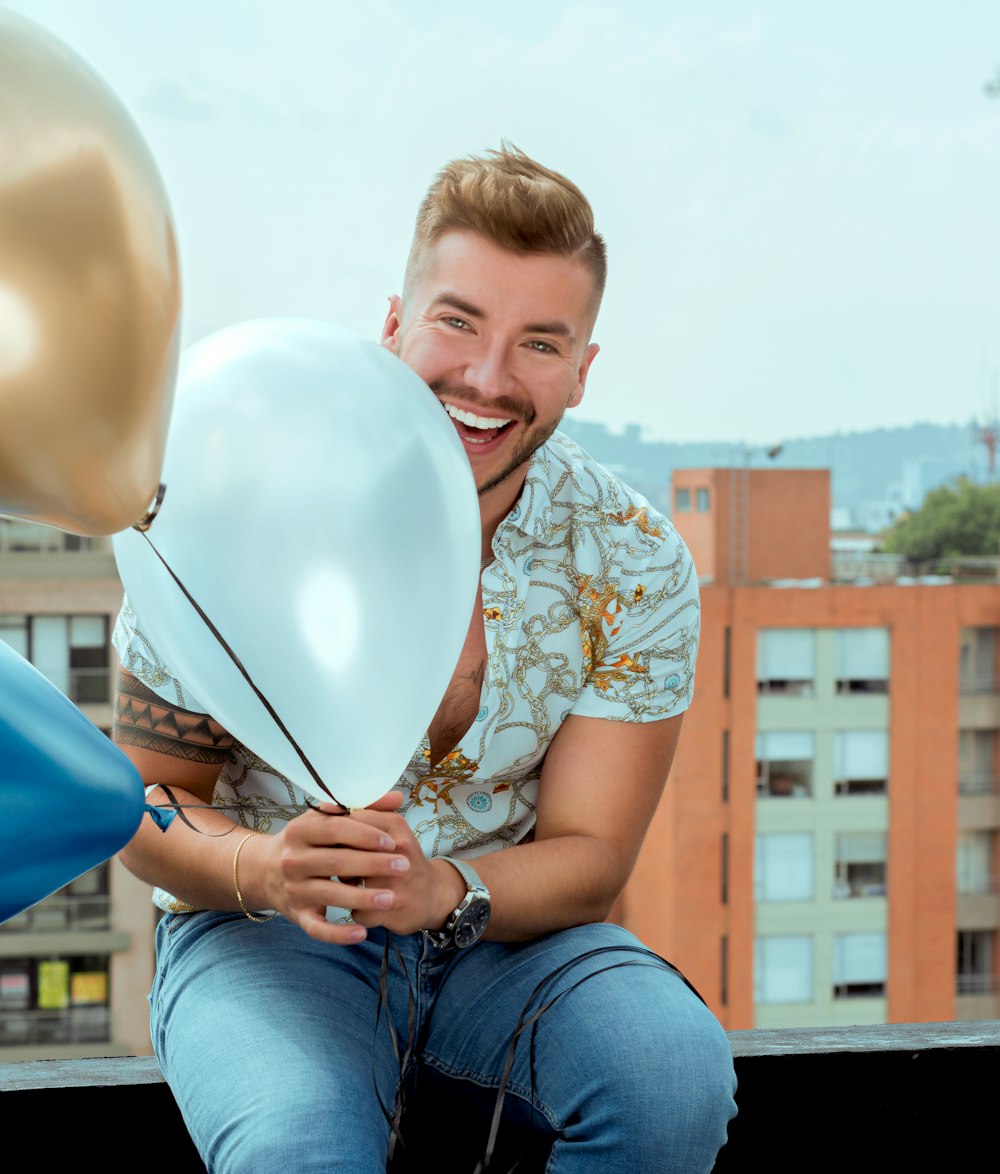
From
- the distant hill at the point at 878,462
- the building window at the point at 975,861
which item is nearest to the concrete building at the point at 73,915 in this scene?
the distant hill at the point at 878,462

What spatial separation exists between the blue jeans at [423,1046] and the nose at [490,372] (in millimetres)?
392

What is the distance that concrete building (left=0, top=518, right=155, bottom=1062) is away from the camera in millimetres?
9102

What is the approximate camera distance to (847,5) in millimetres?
17031

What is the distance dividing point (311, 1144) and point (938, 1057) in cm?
71

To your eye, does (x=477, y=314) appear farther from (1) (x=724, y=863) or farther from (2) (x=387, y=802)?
(1) (x=724, y=863)

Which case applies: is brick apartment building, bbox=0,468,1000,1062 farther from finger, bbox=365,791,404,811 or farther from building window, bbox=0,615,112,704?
finger, bbox=365,791,404,811

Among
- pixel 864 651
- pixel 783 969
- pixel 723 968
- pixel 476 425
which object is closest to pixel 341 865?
pixel 476 425

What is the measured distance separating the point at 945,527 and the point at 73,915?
869cm

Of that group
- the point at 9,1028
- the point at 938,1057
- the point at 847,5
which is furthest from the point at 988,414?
the point at 938,1057

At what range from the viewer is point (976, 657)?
500 inches

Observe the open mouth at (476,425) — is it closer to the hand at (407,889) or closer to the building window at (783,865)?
the hand at (407,889)

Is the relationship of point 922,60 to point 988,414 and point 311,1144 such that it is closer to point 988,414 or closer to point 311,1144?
point 988,414

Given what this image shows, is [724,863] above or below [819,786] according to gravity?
below

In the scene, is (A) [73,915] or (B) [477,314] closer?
(B) [477,314]
